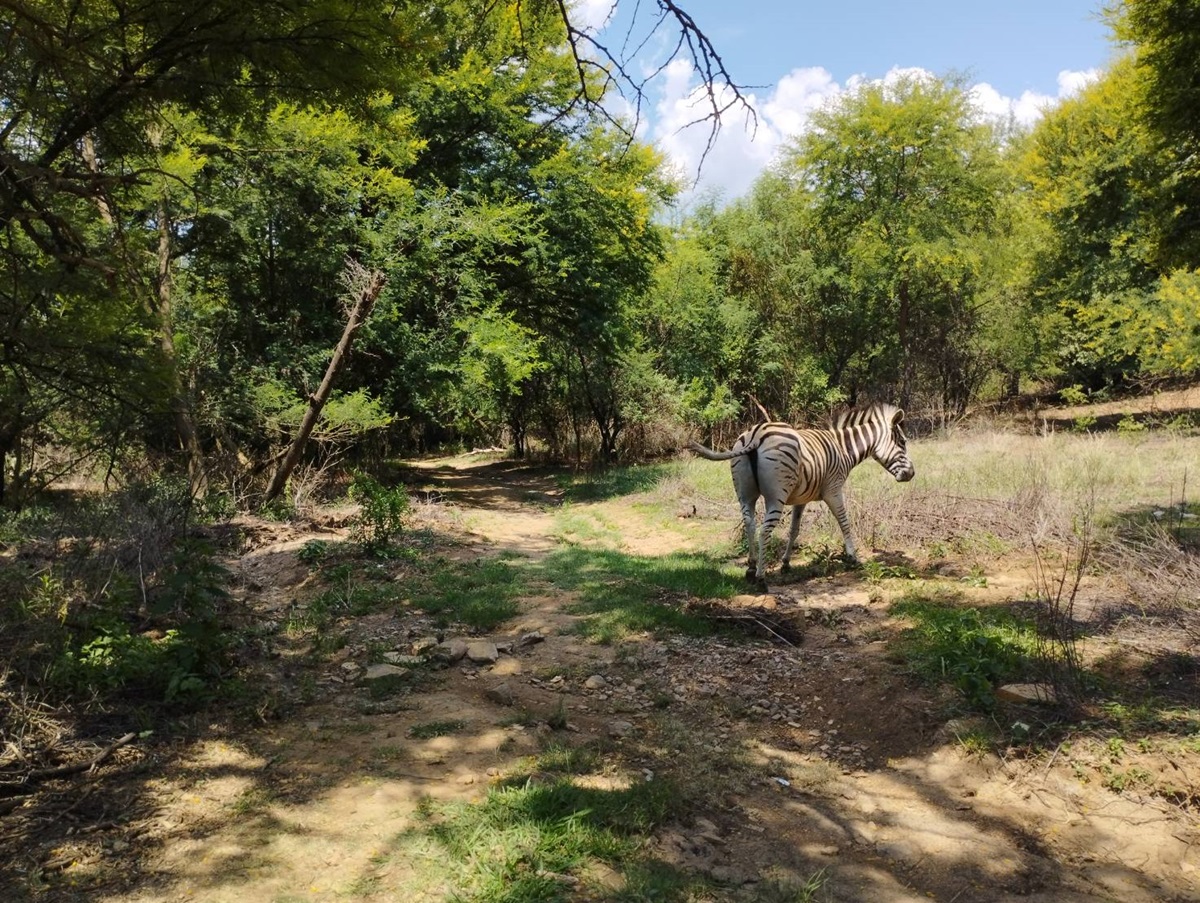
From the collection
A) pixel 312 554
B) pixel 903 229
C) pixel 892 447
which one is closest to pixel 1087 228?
pixel 903 229

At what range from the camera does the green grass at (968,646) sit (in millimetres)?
5277

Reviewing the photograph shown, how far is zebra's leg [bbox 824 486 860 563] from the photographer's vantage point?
8698 millimetres

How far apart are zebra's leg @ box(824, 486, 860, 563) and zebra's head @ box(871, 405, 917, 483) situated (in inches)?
30.5

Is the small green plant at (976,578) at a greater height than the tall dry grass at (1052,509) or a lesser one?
lesser

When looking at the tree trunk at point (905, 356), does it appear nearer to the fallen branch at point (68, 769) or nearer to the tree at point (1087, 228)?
the tree at point (1087, 228)

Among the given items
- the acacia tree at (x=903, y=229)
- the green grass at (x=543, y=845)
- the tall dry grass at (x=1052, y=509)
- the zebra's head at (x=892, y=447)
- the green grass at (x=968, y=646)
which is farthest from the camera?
the acacia tree at (x=903, y=229)

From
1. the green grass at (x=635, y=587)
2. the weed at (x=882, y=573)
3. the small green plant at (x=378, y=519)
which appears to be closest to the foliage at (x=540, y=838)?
the green grass at (x=635, y=587)

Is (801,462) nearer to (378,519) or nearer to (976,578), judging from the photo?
(976,578)

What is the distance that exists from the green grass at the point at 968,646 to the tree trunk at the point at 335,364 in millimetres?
8230

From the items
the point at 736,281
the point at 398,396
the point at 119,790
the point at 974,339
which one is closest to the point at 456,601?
the point at 119,790

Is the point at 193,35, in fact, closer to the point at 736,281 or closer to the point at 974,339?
the point at 736,281

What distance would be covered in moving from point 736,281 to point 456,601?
68.5 ft

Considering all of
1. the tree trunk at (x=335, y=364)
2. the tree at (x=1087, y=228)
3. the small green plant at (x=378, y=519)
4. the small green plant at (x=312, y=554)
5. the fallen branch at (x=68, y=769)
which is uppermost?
the tree at (x=1087, y=228)

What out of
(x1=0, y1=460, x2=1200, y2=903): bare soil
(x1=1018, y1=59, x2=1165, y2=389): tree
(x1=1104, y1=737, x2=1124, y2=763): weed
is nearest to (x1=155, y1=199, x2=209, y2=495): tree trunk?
(x1=0, y1=460, x2=1200, y2=903): bare soil
